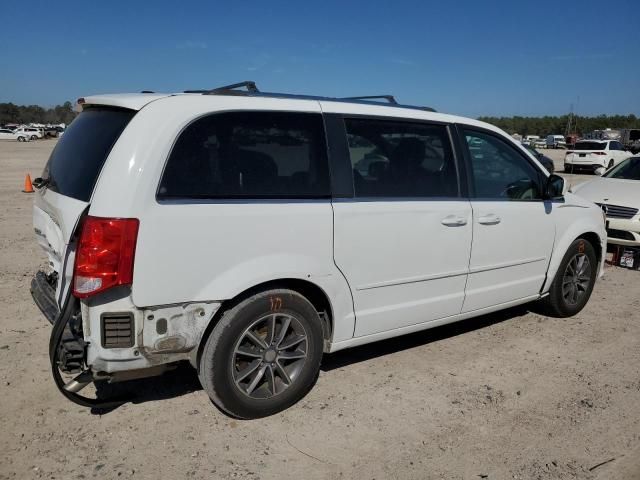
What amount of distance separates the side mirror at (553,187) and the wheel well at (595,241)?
755 mm

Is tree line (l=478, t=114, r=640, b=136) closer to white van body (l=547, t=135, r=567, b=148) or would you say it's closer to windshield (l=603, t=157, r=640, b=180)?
white van body (l=547, t=135, r=567, b=148)

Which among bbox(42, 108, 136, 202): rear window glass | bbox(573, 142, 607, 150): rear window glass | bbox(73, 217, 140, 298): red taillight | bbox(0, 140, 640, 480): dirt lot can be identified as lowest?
bbox(0, 140, 640, 480): dirt lot

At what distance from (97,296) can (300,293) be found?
118 centimetres

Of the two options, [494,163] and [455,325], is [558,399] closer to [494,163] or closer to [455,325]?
[455,325]

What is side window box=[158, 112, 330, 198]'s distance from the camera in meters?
2.82

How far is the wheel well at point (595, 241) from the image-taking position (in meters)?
5.21

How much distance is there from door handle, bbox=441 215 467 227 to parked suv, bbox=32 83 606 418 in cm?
1

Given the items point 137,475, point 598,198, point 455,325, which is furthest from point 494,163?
point 598,198

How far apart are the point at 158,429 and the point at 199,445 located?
0.30 metres

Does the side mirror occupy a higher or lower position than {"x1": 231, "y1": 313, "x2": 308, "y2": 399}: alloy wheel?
higher

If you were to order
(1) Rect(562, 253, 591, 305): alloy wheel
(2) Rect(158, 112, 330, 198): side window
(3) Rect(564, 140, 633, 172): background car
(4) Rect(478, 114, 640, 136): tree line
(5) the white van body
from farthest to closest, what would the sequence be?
(4) Rect(478, 114, 640, 136): tree line, (5) the white van body, (3) Rect(564, 140, 633, 172): background car, (1) Rect(562, 253, 591, 305): alloy wheel, (2) Rect(158, 112, 330, 198): side window

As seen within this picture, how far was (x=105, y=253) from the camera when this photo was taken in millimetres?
2619

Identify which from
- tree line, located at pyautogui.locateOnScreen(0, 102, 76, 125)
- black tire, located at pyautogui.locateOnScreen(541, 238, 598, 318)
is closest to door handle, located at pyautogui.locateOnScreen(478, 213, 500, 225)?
black tire, located at pyautogui.locateOnScreen(541, 238, 598, 318)

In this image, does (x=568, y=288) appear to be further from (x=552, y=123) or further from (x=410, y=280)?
(x=552, y=123)
